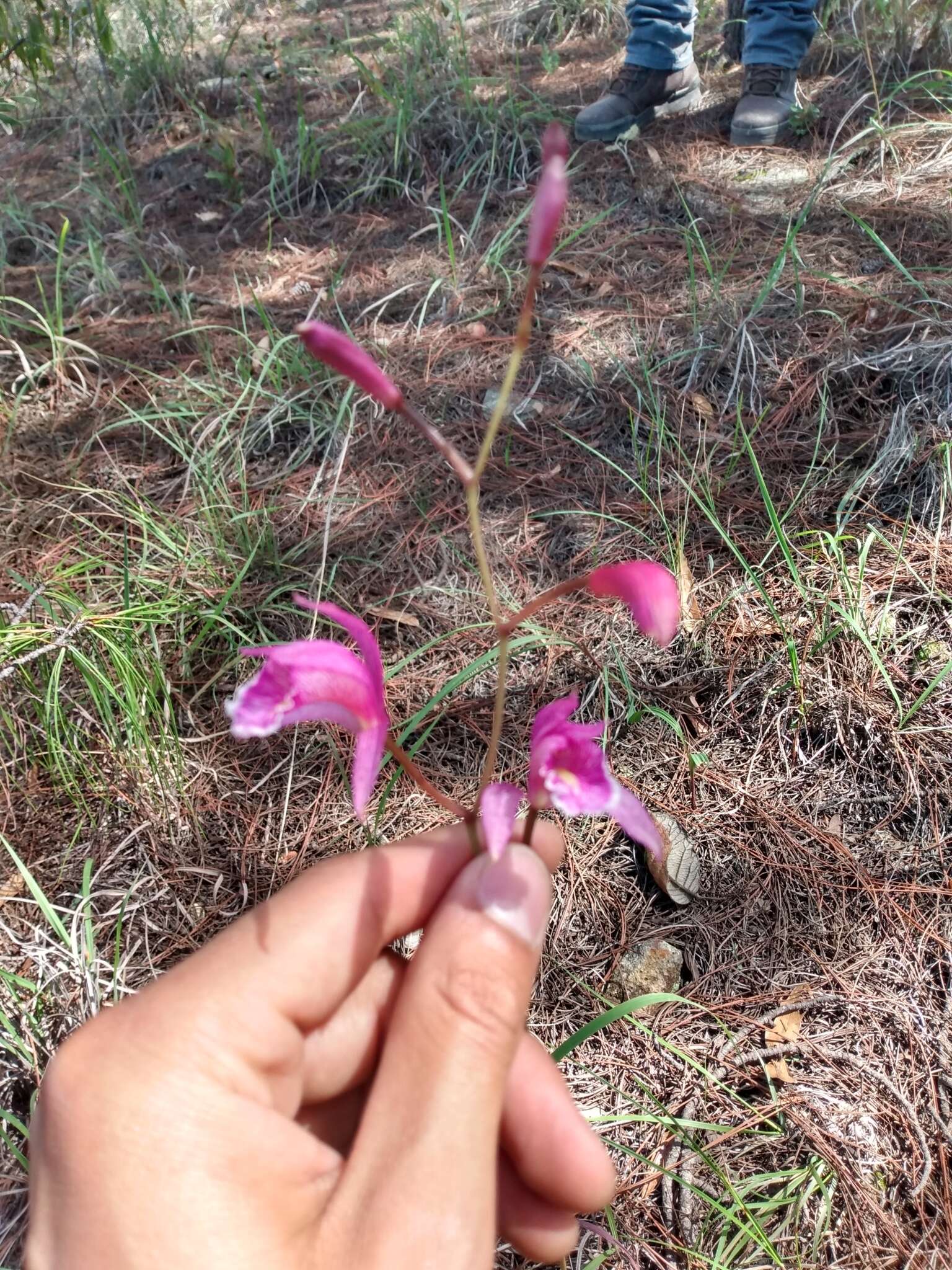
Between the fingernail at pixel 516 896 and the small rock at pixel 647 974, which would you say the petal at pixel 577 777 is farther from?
the small rock at pixel 647 974

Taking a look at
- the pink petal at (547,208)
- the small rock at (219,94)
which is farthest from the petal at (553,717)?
the small rock at (219,94)

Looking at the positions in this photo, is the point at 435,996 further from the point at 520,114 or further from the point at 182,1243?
the point at 520,114

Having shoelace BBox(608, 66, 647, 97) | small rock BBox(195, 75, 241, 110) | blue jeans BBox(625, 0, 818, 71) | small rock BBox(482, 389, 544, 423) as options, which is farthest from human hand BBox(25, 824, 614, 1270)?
small rock BBox(195, 75, 241, 110)

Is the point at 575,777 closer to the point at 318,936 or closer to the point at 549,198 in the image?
the point at 318,936

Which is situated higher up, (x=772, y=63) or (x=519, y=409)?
(x=772, y=63)

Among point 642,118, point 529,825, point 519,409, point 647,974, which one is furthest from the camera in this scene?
point 642,118

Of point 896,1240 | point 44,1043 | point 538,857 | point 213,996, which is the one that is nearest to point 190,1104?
point 213,996

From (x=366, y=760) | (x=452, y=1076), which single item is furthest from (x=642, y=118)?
(x=452, y=1076)
